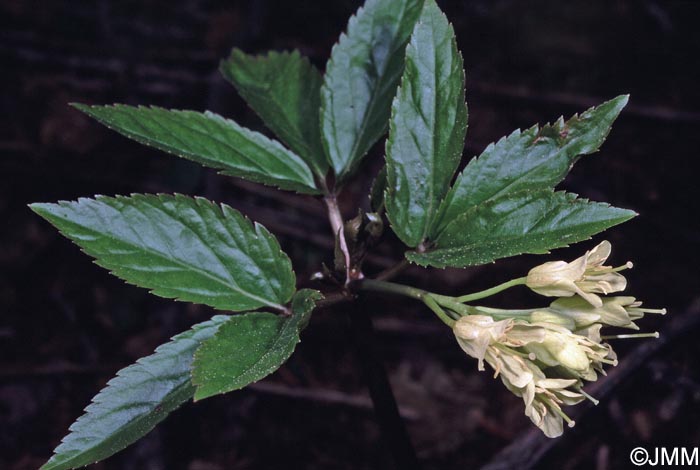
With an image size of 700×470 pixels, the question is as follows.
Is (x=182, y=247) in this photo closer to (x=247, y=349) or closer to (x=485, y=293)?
(x=247, y=349)

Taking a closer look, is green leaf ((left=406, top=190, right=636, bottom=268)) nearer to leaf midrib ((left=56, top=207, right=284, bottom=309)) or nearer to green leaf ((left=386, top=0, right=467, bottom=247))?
green leaf ((left=386, top=0, right=467, bottom=247))

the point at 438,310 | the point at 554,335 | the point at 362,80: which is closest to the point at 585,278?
the point at 554,335

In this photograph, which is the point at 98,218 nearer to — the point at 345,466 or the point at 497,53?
the point at 345,466

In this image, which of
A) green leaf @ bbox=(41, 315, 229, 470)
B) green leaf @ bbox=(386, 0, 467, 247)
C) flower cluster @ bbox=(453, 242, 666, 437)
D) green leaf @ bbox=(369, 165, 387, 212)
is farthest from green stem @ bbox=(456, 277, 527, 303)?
green leaf @ bbox=(41, 315, 229, 470)

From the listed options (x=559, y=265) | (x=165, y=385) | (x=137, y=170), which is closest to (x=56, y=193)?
(x=137, y=170)

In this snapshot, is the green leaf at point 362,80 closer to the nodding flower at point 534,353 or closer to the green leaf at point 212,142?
the green leaf at point 212,142

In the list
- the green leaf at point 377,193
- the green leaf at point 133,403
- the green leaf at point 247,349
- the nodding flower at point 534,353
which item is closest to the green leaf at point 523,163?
the green leaf at point 377,193
